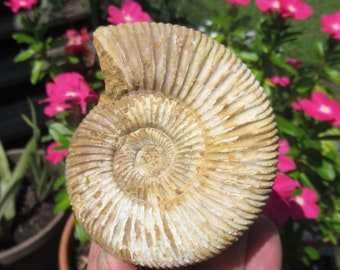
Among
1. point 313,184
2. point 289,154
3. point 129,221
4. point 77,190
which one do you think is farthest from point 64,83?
point 313,184

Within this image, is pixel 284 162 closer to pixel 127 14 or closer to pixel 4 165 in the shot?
pixel 127 14

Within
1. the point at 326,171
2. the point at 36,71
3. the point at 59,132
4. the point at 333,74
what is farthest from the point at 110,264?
the point at 333,74

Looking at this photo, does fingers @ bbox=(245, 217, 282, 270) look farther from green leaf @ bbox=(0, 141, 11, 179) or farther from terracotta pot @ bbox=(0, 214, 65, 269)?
green leaf @ bbox=(0, 141, 11, 179)

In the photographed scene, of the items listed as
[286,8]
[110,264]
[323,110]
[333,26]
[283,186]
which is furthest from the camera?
[333,26]

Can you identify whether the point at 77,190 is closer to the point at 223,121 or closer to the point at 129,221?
the point at 129,221

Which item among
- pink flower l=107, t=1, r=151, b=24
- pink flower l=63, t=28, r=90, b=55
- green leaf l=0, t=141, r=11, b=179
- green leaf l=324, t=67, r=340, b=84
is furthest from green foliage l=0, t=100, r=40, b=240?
green leaf l=324, t=67, r=340, b=84

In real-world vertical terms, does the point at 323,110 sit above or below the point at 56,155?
above
